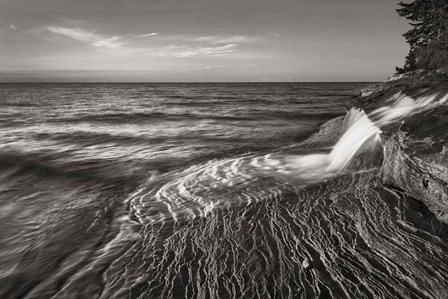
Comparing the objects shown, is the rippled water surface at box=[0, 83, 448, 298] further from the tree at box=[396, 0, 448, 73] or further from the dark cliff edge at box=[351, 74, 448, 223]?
the tree at box=[396, 0, 448, 73]

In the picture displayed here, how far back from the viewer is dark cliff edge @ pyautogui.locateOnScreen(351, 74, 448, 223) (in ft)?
17.3

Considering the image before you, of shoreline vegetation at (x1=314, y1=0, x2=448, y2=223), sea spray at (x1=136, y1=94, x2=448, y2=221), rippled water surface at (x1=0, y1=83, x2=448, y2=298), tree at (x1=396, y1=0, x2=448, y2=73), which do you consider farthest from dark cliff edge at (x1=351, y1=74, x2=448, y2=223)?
tree at (x1=396, y1=0, x2=448, y2=73)

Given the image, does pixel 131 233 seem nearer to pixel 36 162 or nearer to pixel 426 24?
pixel 36 162

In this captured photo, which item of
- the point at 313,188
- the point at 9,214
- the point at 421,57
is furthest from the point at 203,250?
the point at 421,57

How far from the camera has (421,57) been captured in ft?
52.5

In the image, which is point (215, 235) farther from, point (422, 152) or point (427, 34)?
point (427, 34)

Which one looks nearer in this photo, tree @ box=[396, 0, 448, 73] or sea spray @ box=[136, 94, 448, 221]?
sea spray @ box=[136, 94, 448, 221]

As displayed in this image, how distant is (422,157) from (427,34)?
16.7 m

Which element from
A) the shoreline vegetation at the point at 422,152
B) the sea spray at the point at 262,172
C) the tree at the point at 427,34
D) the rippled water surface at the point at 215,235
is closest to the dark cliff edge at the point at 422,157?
the shoreline vegetation at the point at 422,152

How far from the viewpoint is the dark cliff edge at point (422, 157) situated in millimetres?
5266

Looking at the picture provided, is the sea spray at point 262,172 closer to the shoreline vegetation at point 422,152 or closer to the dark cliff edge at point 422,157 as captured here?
the shoreline vegetation at point 422,152

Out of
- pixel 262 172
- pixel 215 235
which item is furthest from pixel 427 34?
pixel 215 235

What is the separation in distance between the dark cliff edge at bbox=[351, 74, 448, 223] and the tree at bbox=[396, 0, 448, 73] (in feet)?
22.1

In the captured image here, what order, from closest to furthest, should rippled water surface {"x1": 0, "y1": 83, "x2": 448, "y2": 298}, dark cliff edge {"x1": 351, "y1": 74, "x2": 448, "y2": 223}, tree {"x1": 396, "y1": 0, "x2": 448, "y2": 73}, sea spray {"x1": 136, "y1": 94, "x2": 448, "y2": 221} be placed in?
rippled water surface {"x1": 0, "y1": 83, "x2": 448, "y2": 298} < dark cliff edge {"x1": 351, "y1": 74, "x2": 448, "y2": 223} < sea spray {"x1": 136, "y1": 94, "x2": 448, "y2": 221} < tree {"x1": 396, "y1": 0, "x2": 448, "y2": 73}
